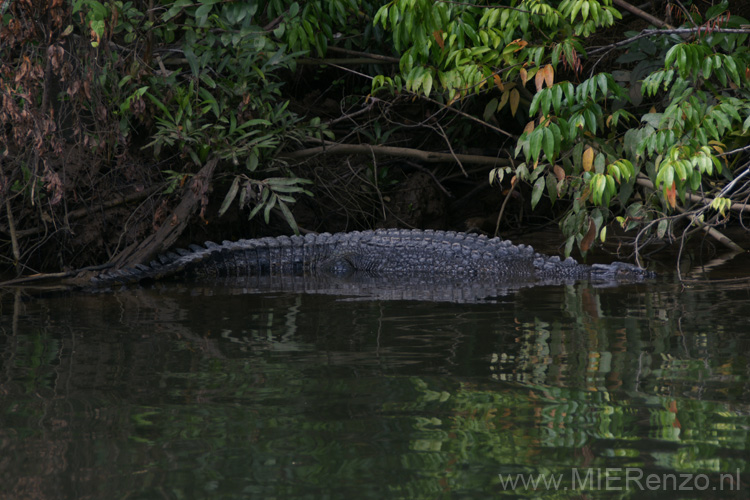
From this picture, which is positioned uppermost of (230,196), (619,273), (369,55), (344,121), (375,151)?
(369,55)

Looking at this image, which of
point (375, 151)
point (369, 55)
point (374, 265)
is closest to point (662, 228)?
point (374, 265)

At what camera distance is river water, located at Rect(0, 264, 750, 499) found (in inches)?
68.7

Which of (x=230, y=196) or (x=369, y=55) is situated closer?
(x=230, y=196)

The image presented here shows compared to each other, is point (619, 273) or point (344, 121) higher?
point (344, 121)

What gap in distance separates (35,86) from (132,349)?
9.53 feet

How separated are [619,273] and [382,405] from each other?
3557mm

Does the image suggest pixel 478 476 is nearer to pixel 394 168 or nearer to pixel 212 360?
pixel 212 360

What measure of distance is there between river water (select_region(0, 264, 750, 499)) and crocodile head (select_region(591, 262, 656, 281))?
1.29m

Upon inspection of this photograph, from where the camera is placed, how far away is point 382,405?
90.0 inches

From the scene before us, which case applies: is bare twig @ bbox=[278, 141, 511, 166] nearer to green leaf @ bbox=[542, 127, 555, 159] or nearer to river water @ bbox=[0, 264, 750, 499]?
green leaf @ bbox=[542, 127, 555, 159]

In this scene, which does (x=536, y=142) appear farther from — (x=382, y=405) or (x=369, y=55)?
(x=369, y=55)

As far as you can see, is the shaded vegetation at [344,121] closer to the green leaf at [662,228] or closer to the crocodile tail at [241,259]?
the green leaf at [662,228]

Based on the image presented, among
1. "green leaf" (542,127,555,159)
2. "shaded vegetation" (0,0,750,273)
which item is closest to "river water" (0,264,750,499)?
"green leaf" (542,127,555,159)

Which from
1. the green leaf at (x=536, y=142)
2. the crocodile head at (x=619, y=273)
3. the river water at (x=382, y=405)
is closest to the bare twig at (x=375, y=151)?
the crocodile head at (x=619, y=273)
